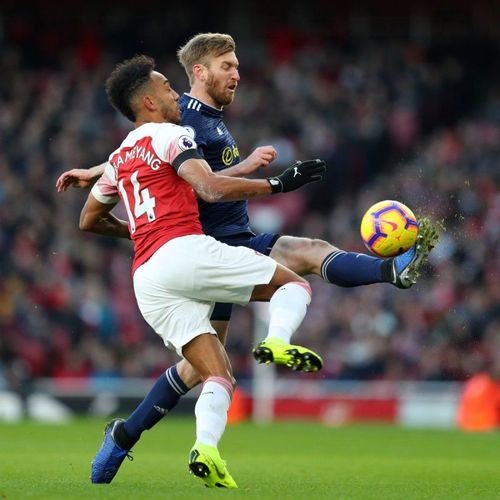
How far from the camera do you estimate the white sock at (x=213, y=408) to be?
651cm

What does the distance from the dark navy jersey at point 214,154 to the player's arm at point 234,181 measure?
696 millimetres

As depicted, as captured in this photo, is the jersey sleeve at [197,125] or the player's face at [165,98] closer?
the player's face at [165,98]

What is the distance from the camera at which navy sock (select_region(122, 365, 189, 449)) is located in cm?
740

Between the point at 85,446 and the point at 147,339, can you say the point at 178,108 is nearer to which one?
the point at 85,446

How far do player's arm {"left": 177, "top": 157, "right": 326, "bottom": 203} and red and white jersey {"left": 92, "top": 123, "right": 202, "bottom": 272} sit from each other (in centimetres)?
11

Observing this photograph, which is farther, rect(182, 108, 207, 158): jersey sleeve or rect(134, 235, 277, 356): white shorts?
rect(182, 108, 207, 158): jersey sleeve

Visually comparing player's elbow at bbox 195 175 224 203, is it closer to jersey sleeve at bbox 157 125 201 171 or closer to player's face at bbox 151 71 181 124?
jersey sleeve at bbox 157 125 201 171

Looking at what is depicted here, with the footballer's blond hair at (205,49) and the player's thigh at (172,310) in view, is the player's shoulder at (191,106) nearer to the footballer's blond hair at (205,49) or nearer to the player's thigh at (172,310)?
the footballer's blond hair at (205,49)

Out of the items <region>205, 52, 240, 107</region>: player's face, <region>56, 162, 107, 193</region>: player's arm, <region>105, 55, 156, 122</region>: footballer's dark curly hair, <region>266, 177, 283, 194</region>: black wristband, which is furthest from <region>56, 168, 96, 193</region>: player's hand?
<region>266, 177, 283, 194</region>: black wristband

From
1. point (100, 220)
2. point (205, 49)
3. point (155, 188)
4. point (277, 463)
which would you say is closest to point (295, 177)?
point (155, 188)

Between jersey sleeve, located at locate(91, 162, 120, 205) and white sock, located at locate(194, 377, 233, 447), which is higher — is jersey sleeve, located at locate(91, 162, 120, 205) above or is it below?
above

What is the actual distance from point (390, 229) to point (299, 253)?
562 millimetres

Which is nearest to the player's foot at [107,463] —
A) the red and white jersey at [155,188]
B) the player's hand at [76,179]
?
the red and white jersey at [155,188]

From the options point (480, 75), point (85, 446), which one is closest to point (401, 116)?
point (480, 75)
